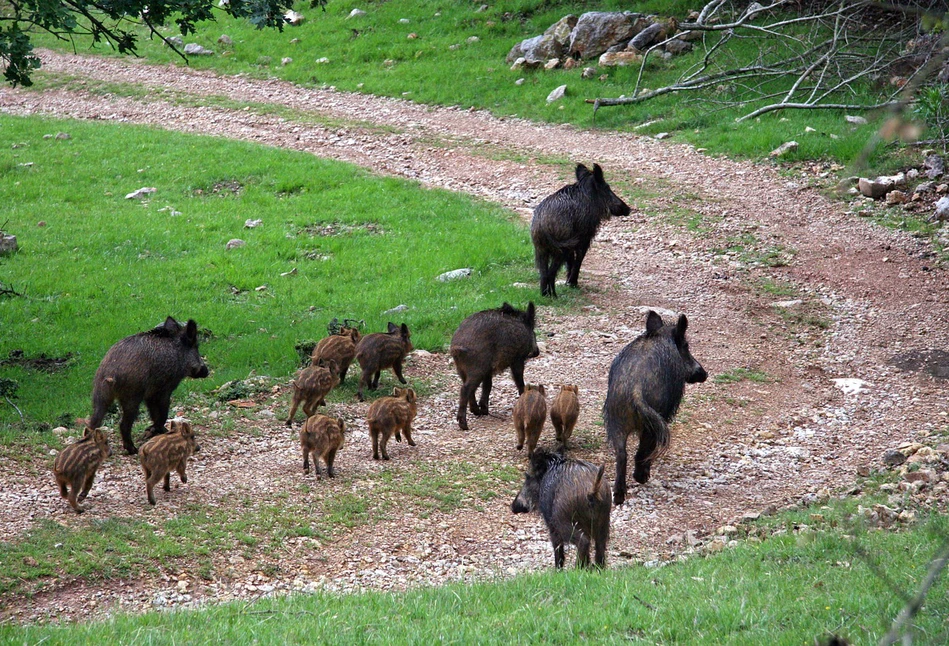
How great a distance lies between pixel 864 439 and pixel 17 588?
764 cm

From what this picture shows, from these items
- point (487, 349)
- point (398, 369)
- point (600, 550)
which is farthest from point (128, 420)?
point (600, 550)

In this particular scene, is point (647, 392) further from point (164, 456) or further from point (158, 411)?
point (158, 411)

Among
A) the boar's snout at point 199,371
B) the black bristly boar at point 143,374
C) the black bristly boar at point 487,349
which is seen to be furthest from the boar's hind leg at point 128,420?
Answer: the black bristly boar at point 487,349

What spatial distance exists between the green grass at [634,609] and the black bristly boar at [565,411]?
2.71 meters

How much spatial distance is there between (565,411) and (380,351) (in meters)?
2.31

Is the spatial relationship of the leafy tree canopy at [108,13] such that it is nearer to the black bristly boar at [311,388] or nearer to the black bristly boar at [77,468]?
the black bristly boar at [311,388]

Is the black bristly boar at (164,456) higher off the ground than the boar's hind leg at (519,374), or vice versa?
the black bristly boar at (164,456)

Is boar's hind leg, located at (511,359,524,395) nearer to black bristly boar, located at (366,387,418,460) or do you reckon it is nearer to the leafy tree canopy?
black bristly boar, located at (366,387,418,460)

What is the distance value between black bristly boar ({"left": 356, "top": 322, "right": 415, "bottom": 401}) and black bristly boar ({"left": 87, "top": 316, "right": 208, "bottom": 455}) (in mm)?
1767

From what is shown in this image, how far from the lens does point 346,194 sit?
19609 mm

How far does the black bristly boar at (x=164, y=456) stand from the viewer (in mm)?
8234

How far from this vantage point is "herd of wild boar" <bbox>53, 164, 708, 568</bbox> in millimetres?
7332

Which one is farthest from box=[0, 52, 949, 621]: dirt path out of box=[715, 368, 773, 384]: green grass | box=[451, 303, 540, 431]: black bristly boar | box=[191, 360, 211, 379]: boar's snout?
box=[191, 360, 211, 379]: boar's snout

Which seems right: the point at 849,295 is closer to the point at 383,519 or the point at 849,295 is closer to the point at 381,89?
the point at 383,519
